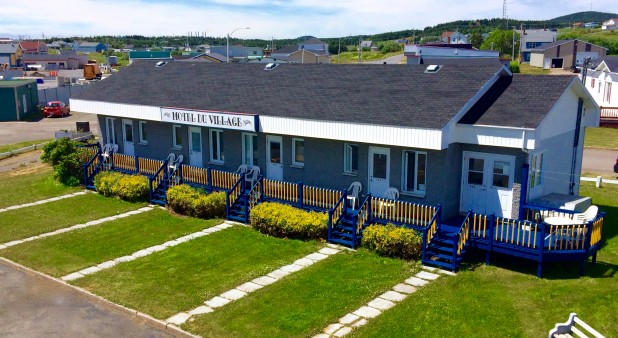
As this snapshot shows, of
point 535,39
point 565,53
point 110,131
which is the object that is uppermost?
point 535,39

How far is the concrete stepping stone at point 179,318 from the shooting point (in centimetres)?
1237

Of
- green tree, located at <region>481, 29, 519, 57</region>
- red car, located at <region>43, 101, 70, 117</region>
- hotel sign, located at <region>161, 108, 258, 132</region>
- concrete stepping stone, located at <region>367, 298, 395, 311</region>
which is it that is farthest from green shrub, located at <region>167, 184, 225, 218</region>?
green tree, located at <region>481, 29, 519, 57</region>

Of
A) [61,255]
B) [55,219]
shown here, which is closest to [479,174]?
[61,255]

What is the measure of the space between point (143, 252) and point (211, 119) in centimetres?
598

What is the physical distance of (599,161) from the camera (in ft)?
102

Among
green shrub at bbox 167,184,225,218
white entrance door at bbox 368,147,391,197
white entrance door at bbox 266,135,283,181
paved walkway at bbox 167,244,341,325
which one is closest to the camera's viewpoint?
paved walkway at bbox 167,244,341,325

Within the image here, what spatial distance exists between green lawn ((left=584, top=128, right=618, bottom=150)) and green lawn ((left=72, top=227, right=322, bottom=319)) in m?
25.9

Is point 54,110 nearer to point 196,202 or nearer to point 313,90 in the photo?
point 196,202

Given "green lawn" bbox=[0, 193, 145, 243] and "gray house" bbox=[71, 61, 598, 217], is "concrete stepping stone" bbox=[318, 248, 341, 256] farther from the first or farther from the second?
"green lawn" bbox=[0, 193, 145, 243]

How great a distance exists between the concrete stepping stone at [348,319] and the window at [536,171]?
24.0 ft

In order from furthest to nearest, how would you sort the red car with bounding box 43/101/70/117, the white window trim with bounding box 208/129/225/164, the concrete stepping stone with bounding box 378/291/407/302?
the red car with bounding box 43/101/70/117
the white window trim with bounding box 208/129/225/164
the concrete stepping stone with bounding box 378/291/407/302

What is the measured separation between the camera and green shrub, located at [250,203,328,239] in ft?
57.6

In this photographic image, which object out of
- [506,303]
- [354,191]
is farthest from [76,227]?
[506,303]

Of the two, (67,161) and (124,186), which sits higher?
(67,161)
